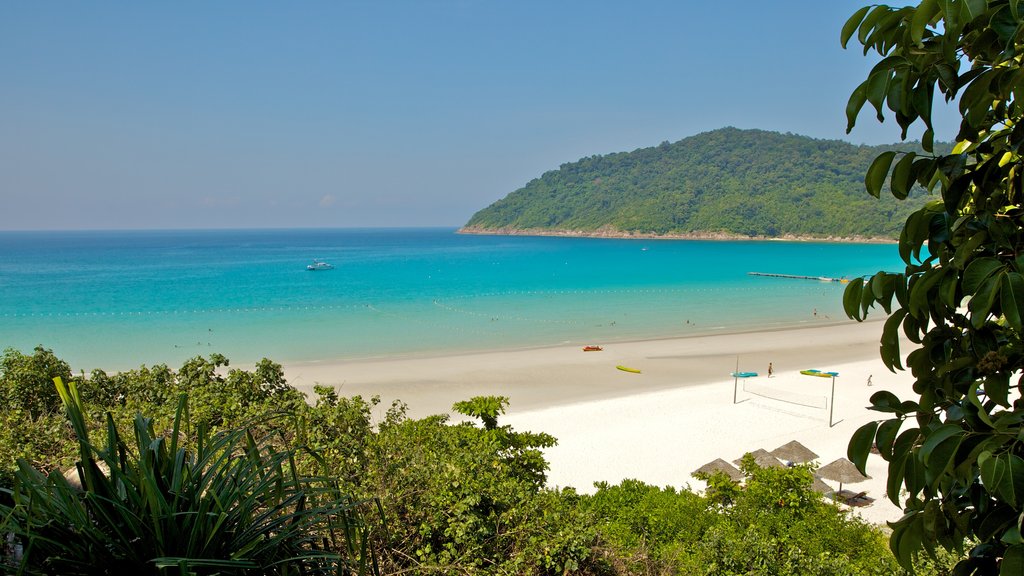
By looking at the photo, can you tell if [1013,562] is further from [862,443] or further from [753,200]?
[753,200]

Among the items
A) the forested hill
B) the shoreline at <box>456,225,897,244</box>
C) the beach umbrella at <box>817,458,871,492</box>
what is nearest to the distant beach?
the beach umbrella at <box>817,458,871,492</box>

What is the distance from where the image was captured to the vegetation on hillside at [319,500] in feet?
6.15

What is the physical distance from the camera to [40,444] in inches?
192

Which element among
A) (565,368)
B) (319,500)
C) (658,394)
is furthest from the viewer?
(565,368)

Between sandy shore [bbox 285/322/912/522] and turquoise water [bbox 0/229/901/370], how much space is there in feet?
13.2

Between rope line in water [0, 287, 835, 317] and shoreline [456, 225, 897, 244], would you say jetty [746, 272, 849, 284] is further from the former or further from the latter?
shoreline [456, 225, 897, 244]

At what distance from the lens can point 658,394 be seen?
21141mm

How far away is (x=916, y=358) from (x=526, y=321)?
3688 centimetres

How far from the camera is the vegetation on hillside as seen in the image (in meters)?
1.88

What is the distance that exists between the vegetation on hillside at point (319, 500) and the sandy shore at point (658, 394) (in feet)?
18.3

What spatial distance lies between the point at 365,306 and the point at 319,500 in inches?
1684

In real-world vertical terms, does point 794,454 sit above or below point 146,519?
below

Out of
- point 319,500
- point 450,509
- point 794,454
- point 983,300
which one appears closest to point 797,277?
point 794,454

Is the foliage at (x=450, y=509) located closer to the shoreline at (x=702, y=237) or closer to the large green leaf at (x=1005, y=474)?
the large green leaf at (x=1005, y=474)
